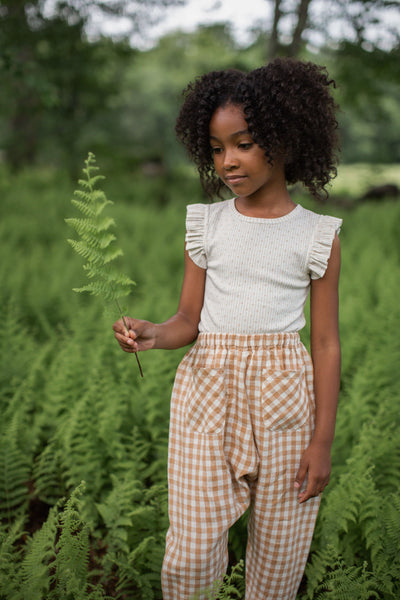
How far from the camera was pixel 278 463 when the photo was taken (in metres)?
1.60

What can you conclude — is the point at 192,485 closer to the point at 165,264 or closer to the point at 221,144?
the point at 221,144

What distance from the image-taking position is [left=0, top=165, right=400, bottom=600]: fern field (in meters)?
1.84

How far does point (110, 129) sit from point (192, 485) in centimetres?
1942

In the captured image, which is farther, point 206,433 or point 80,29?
point 80,29

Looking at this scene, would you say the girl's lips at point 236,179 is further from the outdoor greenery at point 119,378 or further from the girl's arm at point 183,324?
the outdoor greenery at point 119,378

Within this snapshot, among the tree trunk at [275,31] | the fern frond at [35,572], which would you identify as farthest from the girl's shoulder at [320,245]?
the tree trunk at [275,31]

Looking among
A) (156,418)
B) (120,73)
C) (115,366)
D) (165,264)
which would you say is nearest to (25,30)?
(165,264)

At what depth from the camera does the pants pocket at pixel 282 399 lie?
1554 millimetres

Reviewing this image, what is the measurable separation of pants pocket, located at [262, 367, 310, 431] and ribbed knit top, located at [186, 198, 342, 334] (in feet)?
0.48

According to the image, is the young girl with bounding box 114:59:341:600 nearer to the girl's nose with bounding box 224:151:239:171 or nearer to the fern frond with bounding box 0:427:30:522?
the girl's nose with bounding box 224:151:239:171

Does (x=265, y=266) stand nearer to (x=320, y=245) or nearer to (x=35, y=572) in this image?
(x=320, y=245)

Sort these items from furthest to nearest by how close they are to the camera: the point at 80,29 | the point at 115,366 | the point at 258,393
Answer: the point at 80,29, the point at 115,366, the point at 258,393

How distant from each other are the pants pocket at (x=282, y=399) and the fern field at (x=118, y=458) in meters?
0.48

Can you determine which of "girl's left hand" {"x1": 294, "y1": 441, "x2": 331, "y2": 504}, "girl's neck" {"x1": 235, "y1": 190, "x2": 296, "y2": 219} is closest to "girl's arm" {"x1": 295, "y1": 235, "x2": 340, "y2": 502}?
"girl's left hand" {"x1": 294, "y1": 441, "x2": 331, "y2": 504}
